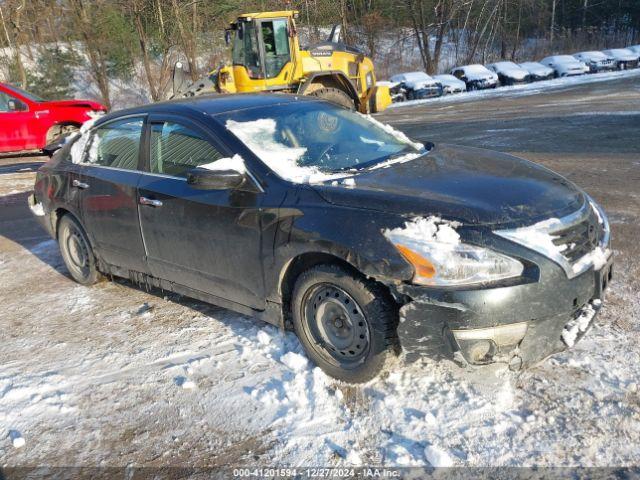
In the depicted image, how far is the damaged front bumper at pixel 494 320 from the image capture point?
2822 millimetres

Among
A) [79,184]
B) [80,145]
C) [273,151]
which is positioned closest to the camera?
[273,151]

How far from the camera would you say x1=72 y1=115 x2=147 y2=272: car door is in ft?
14.6

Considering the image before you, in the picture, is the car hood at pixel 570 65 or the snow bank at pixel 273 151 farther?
the car hood at pixel 570 65

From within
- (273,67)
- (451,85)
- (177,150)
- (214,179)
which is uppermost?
(273,67)

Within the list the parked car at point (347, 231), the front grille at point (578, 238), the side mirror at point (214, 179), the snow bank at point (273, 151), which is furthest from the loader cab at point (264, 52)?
the front grille at point (578, 238)

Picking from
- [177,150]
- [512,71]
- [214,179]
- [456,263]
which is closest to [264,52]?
[177,150]

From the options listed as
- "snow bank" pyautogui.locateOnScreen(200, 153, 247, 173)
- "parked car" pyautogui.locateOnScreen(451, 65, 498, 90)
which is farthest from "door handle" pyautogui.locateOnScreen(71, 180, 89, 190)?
"parked car" pyautogui.locateOnScreen(451, 65, 498, 90)

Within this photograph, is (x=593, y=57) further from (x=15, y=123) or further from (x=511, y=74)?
(x=15, y=123)

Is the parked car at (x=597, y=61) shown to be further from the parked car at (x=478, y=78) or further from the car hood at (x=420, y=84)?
the car hood at (x=420, y=84)

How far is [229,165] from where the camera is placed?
11.8 feet

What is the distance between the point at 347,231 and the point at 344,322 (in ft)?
1.86

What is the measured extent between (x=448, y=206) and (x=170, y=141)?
2.23 metres

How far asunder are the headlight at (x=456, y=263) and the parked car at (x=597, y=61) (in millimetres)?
33292

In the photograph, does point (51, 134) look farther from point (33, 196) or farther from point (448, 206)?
point (448, 206)
